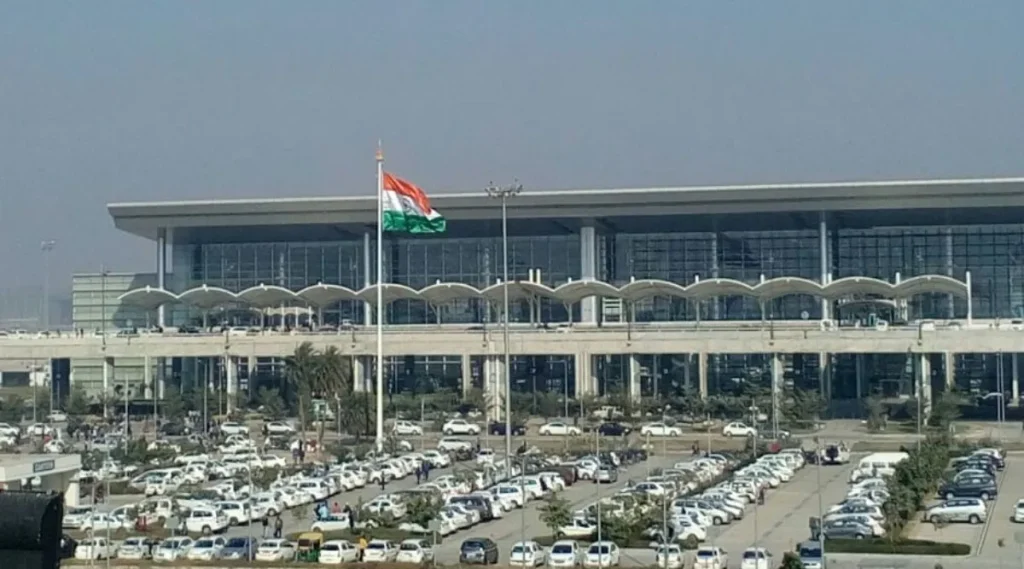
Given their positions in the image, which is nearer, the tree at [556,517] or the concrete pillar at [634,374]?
the tree at [556,517]

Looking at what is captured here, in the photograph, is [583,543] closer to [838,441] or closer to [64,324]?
[838,441]

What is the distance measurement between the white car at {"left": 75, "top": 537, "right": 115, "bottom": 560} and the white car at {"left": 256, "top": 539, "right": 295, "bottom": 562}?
5.29 feet

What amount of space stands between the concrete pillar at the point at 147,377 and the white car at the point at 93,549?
22286 mm

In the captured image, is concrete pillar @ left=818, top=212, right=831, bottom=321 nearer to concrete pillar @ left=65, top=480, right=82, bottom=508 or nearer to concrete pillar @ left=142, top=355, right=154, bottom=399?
concrete pillar @ left=142, top=355, right=154, bottom=399

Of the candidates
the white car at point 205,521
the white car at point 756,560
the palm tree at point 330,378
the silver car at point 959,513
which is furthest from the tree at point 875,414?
the white car at point 205,521

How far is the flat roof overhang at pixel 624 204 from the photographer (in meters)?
38.0

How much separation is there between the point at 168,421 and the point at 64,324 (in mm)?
16122

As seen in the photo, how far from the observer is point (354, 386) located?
115 feet

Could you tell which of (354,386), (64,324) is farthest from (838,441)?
(64,324)

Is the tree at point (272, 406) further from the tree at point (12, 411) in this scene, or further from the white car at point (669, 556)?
the white car at point (669, 556)

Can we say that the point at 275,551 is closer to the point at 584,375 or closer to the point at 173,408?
the point at 173,408

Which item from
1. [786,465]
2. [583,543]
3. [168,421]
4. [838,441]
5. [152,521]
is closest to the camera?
[583,543]

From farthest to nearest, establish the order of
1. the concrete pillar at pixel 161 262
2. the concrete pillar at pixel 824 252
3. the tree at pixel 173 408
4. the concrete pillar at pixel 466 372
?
the concrete pillar at pixel 161 262
the concrete pillar at pixel 824 252
the concrete pillar at pixel 466 372
the tree at pixel 173 408

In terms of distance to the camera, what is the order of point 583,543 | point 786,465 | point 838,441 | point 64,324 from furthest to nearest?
point 64,324
point 838,441
point 786,465
point 583,543
